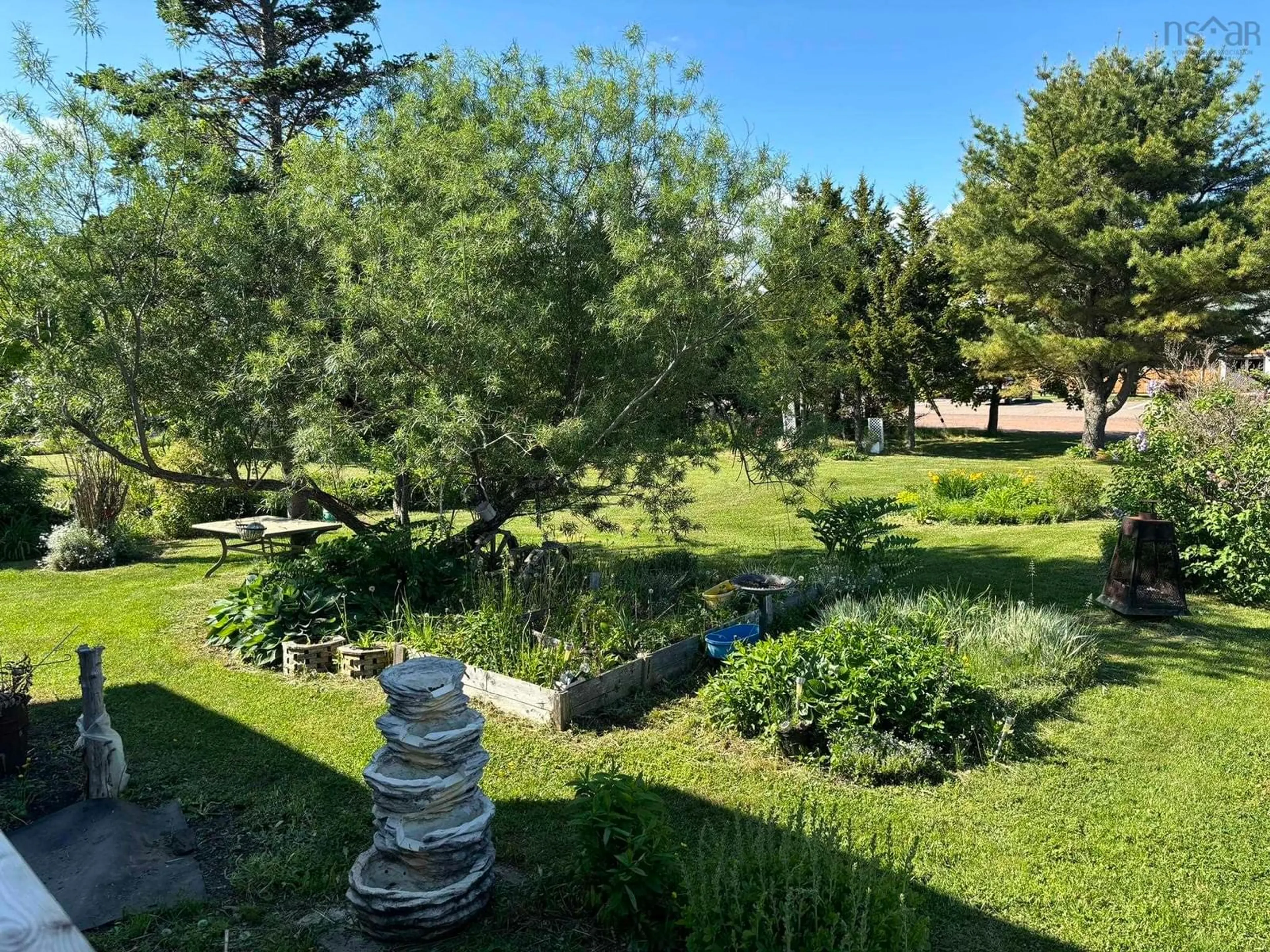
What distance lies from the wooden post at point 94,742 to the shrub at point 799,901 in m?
3.11

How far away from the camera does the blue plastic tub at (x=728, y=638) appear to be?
5.82 metres

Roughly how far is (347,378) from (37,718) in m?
3.05

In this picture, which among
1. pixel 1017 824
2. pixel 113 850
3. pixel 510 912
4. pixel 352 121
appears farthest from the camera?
pixel 352 121

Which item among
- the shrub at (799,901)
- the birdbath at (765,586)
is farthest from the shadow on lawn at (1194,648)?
the shrub at (799,901)

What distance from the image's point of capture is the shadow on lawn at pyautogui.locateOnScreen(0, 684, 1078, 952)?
10.1 feet

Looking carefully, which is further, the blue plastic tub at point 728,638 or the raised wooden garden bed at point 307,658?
the raised wooden garden bed at point 307,658

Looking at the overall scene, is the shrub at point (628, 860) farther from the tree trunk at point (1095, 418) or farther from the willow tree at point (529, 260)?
the tree trunk at point (1095, 418)

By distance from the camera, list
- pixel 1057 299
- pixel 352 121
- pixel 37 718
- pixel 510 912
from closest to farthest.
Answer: pixel 510 912 → pixel 37 718 → pixel 352 121 → pixel 1057 299

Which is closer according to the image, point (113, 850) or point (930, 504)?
point (113, 850)

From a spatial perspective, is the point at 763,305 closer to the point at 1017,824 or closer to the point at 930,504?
the point at 1017,824

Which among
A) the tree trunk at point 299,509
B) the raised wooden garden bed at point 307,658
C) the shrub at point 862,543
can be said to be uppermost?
the shrub at point 862,543

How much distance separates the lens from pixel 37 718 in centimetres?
526

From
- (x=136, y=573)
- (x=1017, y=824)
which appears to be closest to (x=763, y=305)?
(x=1017, y=824)

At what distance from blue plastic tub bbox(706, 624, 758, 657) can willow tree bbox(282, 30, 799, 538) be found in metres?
1.51
